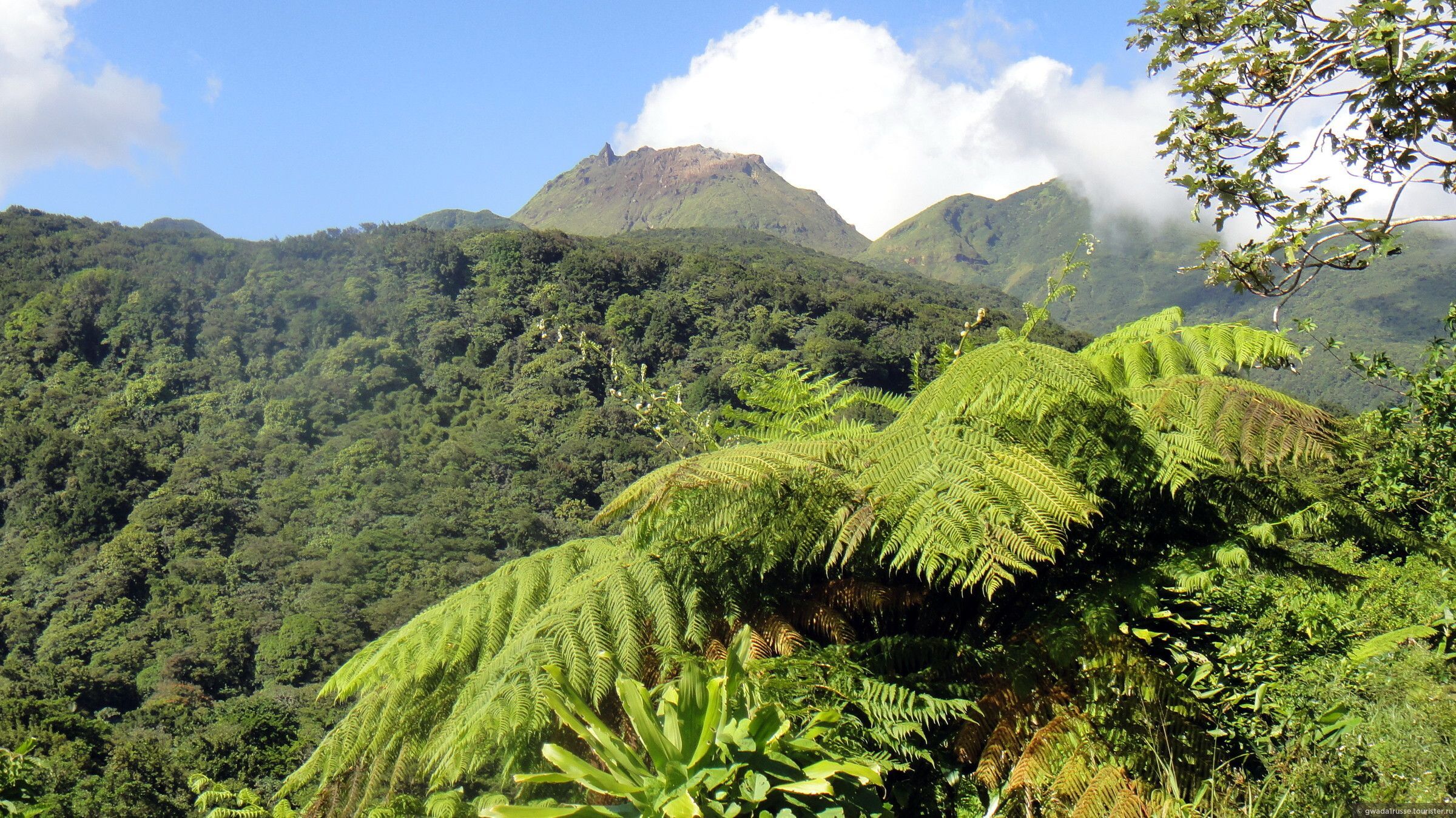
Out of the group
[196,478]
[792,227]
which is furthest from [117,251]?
[792,227]

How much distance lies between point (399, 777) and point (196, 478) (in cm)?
4202

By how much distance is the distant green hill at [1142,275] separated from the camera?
1553 inches

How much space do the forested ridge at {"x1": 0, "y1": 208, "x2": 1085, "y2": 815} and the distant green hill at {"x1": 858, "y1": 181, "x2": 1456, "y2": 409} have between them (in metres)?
11.3

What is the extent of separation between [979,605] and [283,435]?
45389mm

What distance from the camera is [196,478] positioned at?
128ft

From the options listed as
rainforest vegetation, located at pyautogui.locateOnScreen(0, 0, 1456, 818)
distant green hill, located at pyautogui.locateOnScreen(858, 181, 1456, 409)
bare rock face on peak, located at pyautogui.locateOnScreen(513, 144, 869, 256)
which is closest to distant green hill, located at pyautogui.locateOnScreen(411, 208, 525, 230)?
bare rock face on peak, located at pyautogui.locateOnScreen(513, 144, 869, 256)

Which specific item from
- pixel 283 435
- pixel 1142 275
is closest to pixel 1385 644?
pixel 283 435

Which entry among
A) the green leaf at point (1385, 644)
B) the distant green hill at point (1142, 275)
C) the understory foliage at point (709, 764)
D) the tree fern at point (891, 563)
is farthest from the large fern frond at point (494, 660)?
the distant green hill at point (1142, 275)

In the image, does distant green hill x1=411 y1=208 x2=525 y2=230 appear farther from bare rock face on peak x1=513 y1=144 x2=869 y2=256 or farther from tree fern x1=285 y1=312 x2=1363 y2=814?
tree fern x1=285 y1=312 x2=1363 y2=814

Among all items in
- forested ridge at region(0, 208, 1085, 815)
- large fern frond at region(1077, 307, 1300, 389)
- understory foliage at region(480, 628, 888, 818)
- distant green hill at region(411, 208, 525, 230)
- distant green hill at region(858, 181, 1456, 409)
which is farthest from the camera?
distant green hill at region(411, 208, 525, 230)

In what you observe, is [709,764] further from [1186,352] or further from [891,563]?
[1186,352]

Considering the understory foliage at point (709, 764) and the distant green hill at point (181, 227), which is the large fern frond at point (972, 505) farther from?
the distant green hill at point (181, 227)

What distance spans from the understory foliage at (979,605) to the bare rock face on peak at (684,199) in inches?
5555

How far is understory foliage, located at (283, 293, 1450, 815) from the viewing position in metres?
1.92
